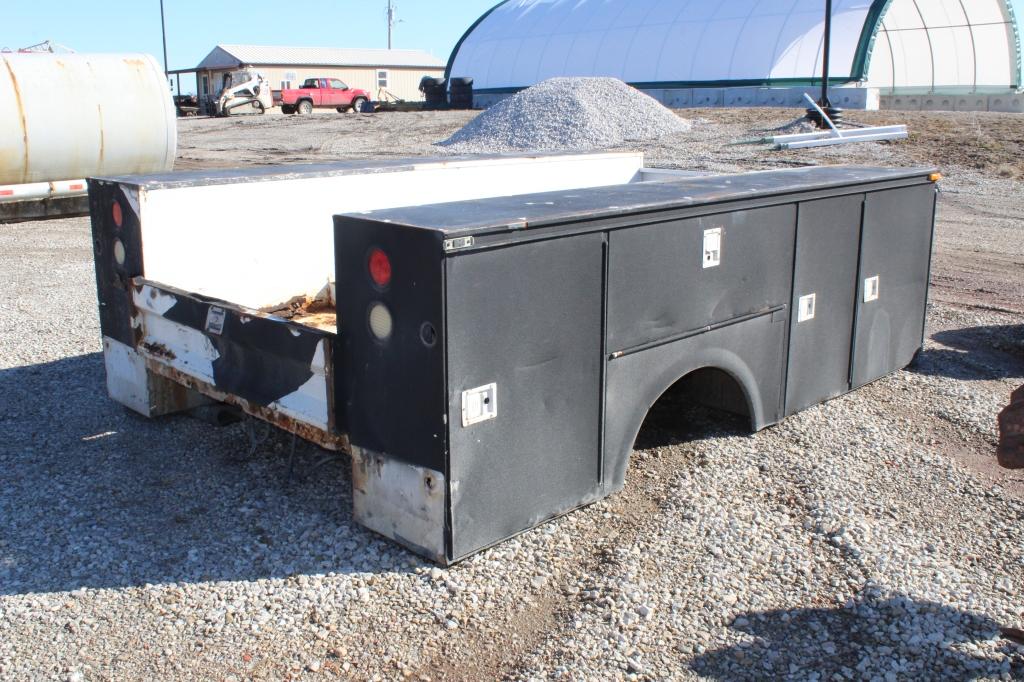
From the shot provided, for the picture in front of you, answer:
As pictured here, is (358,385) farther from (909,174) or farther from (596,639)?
(909,174)

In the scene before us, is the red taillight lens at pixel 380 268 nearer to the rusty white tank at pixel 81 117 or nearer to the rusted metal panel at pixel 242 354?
the rusted metal panel at pixel 242 354

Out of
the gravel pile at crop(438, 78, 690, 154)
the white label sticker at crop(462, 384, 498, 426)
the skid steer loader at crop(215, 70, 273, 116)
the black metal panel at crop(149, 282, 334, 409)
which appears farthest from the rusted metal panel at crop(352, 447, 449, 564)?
the skid steer loader at crop(215, 70, 273, 116)

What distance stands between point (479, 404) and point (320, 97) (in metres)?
47.8

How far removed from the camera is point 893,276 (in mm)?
5906

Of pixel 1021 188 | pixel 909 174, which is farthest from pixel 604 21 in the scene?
pixel 909 174

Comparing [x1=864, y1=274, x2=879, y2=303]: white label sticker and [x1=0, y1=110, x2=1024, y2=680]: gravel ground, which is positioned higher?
[x1=864, y1=274, x2=879, y2=303]: white label sticker

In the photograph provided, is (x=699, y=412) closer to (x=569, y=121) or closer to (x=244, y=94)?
(x=569, y=121)

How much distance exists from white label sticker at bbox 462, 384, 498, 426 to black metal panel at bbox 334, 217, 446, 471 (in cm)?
10

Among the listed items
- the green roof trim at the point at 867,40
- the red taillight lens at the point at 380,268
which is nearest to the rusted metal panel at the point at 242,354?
the red taillight lens at the point at 380,268

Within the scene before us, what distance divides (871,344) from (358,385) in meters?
3.39

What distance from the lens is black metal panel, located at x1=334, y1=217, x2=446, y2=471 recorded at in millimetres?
3520

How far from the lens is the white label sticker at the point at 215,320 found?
173 inches

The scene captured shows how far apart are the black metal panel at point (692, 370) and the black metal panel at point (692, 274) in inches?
3.0

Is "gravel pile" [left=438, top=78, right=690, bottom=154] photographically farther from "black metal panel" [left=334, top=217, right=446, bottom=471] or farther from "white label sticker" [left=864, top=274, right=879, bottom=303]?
"black metal panel" [left=334, top=217, right=446, bottom=471]
